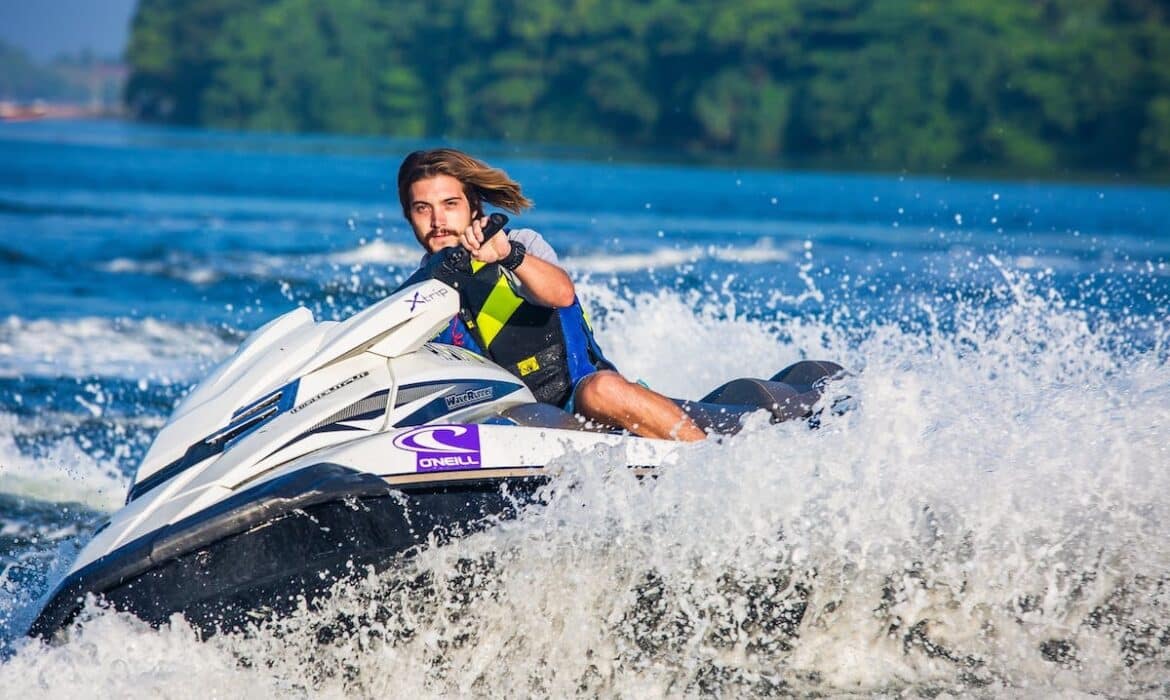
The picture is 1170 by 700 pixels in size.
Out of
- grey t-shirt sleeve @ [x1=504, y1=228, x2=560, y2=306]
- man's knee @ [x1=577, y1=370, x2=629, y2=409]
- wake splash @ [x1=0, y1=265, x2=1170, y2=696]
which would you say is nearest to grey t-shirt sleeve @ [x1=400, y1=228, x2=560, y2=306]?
grey t-shirt sleeve @ [x1=504, y1=228, x2=560, y2=306]

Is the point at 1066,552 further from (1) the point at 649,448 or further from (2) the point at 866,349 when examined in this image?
(2) the point at 866,349

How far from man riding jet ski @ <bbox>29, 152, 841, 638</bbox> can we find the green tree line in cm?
4201

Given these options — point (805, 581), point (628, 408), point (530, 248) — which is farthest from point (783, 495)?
point (530, 248)

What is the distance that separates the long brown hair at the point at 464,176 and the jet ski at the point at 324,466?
307 millimetres

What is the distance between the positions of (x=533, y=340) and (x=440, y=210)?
1.67 ft

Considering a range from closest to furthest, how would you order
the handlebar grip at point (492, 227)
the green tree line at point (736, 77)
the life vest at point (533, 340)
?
the handlebar grip at point (492, 227), the life vest at point (533, 340), the green tree line at point (736, 77)

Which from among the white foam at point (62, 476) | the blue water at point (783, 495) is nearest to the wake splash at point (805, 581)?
the blue water at point (783, 495)

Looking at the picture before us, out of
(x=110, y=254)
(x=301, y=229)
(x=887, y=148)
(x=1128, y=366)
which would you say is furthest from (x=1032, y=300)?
(x=887, y=148)

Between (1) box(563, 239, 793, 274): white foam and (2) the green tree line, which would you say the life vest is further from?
(2) the green tree line

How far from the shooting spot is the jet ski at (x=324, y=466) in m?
3.90

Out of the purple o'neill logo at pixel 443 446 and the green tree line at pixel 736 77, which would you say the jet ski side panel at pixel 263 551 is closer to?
the purple o'neill logo at pixel 443 446

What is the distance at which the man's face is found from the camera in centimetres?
442

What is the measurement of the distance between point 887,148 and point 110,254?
38.4 metres

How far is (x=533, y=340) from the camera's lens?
4.60 meters
